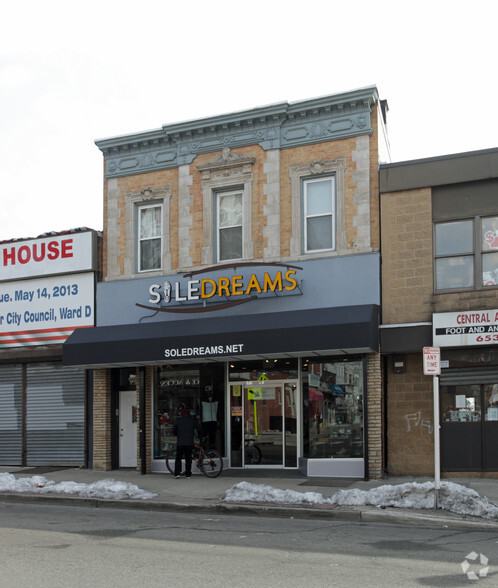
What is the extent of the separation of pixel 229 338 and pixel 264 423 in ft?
8.19

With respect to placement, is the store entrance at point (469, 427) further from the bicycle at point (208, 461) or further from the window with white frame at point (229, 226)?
the window with white frame at point (229, 226)

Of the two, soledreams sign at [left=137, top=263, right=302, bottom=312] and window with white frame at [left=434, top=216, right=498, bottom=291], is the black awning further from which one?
window with white frame at [left=434, top=216, right=498, bottom=291]

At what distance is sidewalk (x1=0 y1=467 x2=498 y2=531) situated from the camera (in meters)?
10.8

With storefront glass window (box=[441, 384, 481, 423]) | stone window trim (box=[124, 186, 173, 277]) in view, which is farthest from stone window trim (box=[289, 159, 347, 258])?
storefront glass window (box=[441, 384, 481, 423])

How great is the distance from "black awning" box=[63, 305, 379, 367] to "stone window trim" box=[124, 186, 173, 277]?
1.61 m

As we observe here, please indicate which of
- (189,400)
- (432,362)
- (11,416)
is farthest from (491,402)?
(11,416)

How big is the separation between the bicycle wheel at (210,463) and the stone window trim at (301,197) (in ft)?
16.3

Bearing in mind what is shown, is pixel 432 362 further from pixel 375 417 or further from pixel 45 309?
pixel 45 309

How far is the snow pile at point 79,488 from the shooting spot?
13453 mm

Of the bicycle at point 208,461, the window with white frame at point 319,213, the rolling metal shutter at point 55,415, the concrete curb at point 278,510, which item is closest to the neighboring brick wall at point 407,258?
the window with white frame at point 319,213

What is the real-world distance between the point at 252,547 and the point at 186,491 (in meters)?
5.34

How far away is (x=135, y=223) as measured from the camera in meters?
18.3

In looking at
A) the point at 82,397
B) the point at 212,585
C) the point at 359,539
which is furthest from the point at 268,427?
the point at 212,585

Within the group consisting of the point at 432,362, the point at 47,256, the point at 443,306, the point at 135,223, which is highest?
the point at 135,223
